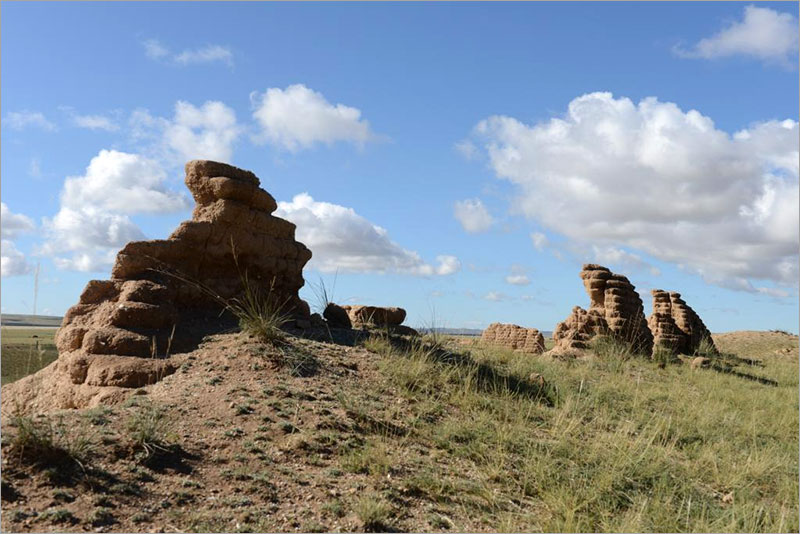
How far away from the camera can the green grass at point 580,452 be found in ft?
18.4

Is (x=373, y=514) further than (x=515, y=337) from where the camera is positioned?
No

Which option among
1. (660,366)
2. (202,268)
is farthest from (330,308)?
(660,366)

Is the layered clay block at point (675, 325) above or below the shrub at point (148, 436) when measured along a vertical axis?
above

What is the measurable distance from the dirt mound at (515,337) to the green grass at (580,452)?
9991 mm

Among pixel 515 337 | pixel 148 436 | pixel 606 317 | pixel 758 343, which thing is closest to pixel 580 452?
pixel 148 436

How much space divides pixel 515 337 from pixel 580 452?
51.0ft

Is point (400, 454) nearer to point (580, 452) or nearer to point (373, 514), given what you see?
point (373, 514)

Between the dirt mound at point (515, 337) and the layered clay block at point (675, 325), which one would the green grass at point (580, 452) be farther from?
the dirt mound at point (515, 337)

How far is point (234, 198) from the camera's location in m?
11.2

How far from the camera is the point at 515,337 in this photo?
22.4 metres

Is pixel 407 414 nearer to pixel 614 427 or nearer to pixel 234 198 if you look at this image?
pixel 614 427

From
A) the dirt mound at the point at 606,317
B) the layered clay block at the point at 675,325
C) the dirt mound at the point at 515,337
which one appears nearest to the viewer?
the dirt mound at the point at 606,317

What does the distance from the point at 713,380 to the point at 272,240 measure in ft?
32.9

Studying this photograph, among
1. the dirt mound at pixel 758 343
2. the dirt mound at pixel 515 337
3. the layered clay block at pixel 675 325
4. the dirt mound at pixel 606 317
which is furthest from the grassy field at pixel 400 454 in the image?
the dirt mound at pixel 758 343
